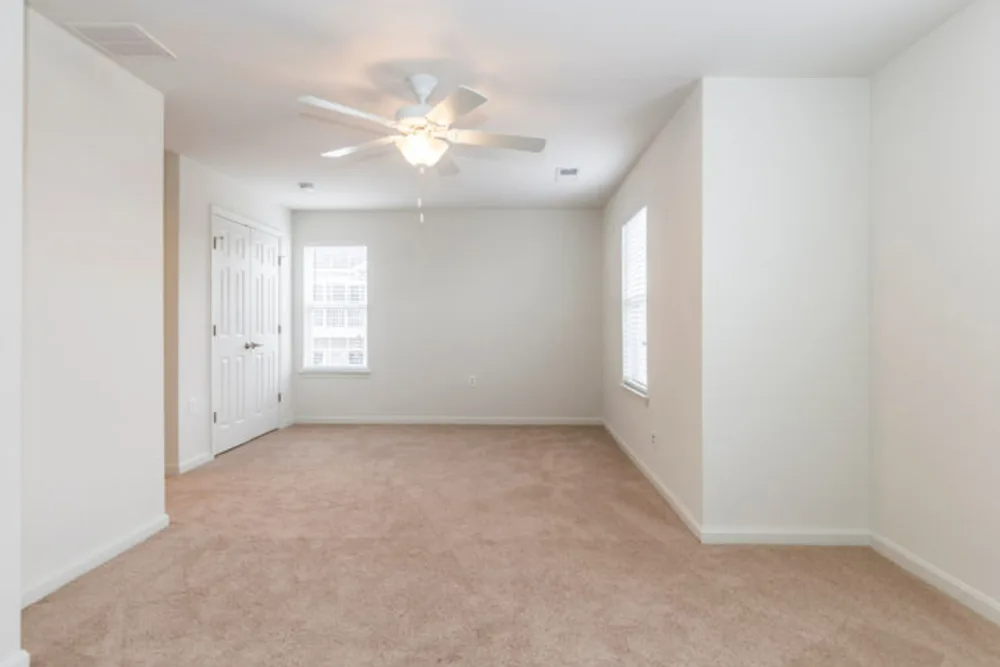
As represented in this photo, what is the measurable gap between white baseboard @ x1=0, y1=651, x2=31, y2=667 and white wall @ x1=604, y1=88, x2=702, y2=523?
296 centimetres

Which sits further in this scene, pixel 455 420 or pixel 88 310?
pixel 455 420

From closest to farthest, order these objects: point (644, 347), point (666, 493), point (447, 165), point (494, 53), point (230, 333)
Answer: point (494, 53) → point (447, 165) → point (666, 493) → point (644, 347) → point (230, 333)

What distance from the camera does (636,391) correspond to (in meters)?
4.86

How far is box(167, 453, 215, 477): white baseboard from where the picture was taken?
4.50 m

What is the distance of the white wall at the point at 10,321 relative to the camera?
1.85m

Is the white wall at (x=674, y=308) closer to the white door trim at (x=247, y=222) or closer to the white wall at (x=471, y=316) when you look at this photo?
the white wall at (x=471, y=316)

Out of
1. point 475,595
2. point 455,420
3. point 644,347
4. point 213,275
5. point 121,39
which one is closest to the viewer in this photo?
point 475,595

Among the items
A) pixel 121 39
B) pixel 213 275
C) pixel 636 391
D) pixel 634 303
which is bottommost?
pixel 636 391

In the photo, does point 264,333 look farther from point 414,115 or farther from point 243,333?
point 414,115

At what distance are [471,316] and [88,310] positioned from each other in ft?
14.2

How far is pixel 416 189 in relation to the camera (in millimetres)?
5734

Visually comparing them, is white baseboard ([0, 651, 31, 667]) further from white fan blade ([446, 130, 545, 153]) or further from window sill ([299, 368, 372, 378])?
window sill ([299, 368, 372, 378])

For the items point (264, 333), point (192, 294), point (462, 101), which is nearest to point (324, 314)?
point (264, 333)

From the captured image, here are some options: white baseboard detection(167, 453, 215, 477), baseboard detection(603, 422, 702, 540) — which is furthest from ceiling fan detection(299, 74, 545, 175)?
white baseboard detection(167, 453, 215, 477)
